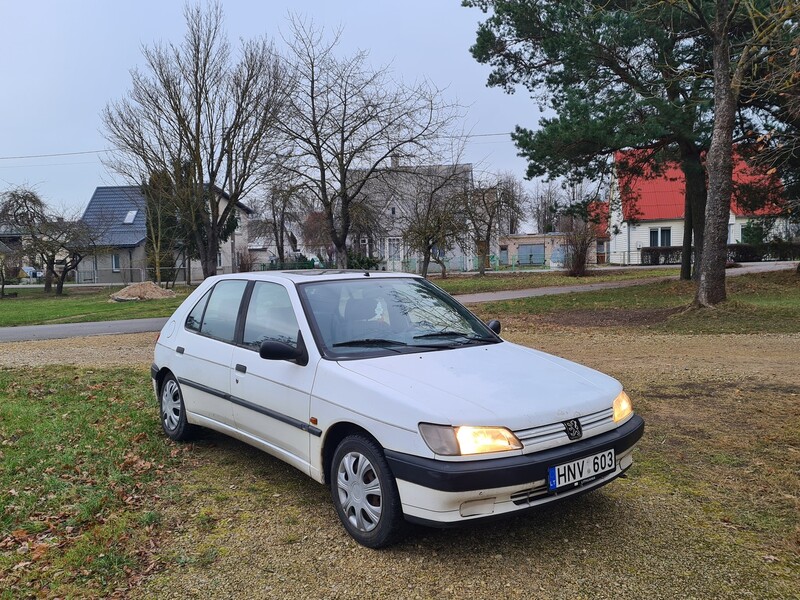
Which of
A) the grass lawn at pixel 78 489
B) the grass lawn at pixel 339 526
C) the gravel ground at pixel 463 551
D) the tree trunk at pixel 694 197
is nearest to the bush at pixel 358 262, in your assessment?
the tree trunk at pixel 694 197

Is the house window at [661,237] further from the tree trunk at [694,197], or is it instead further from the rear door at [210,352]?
the rear door at [210,352]

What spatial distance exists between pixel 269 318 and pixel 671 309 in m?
12.8

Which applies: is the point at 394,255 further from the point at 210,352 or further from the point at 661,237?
the point at 210,352

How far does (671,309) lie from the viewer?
1519 cm

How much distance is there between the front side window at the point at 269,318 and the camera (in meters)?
4.49

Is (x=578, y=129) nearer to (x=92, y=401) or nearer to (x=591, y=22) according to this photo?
(x=591, y=22)

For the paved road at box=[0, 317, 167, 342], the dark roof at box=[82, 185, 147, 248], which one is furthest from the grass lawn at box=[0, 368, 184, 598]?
the dark roof at box=[82, 185, 147, 248]

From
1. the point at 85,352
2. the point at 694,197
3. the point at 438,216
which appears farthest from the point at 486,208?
the point at 85,352

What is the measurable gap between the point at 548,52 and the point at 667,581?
19.5m

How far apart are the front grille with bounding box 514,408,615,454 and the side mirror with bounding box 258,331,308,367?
4.97 ft

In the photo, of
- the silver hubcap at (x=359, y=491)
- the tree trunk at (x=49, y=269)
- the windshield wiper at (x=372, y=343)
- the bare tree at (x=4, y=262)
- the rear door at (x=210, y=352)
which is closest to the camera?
the silver hubcap at (x=359, y=491)

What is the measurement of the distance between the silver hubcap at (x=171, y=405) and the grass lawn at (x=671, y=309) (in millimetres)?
10041

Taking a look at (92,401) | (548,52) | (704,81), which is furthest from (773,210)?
(92,401)

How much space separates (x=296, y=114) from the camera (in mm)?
22406
